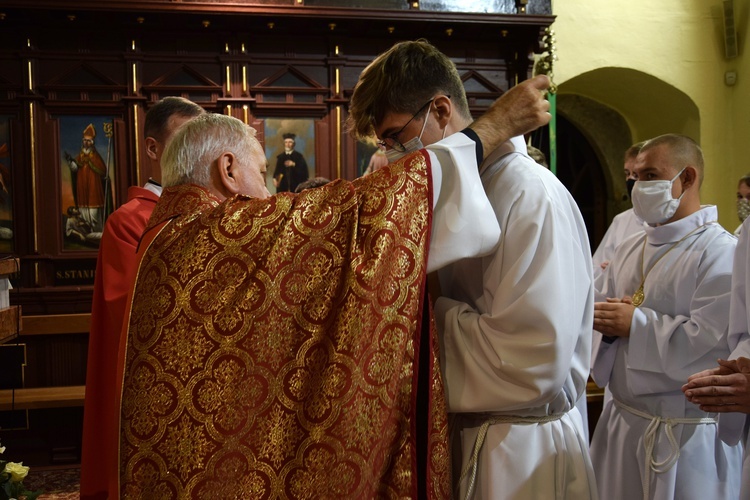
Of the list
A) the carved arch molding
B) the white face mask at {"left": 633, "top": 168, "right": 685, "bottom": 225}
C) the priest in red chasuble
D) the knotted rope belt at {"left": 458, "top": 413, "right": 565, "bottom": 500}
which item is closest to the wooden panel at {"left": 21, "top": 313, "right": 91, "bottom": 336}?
the carved arch molding

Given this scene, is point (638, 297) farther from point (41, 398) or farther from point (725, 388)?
point (41, 398)

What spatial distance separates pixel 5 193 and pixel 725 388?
21.7ft

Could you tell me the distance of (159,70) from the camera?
23.8 ft

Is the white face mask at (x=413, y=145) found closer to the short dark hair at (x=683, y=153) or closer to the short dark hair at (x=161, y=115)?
the short dark hair at (x=161, y=115)

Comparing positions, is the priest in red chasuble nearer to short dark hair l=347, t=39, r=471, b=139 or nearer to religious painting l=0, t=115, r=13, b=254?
short dark hair l=347, t=39, r=471, b=139

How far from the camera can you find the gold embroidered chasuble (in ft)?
5.58

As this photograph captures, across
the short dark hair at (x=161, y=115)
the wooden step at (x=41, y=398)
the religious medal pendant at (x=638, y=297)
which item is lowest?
the wooden step at (x=41, y=398)

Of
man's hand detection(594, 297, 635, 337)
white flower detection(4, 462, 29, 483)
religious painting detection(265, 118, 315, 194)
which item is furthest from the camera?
religious painting detection(265, 118, 315, 194)

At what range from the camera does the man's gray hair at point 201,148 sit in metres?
2.10

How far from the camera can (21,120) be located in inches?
274

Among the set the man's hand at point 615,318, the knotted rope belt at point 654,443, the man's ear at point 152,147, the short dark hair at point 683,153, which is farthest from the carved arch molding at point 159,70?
the knotted rope belt at point 654,443

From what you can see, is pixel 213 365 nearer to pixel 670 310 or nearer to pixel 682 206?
pixel 670 310

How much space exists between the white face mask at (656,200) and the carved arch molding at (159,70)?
428 cm

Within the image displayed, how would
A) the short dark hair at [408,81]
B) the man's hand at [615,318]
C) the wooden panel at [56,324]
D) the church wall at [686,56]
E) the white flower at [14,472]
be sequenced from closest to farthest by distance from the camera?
the short dark hair at [408,81]
the white flower at [14,472]
the man's hand at [615,318]
the wooden panel at [56,324]
the church wall at [686,56]
